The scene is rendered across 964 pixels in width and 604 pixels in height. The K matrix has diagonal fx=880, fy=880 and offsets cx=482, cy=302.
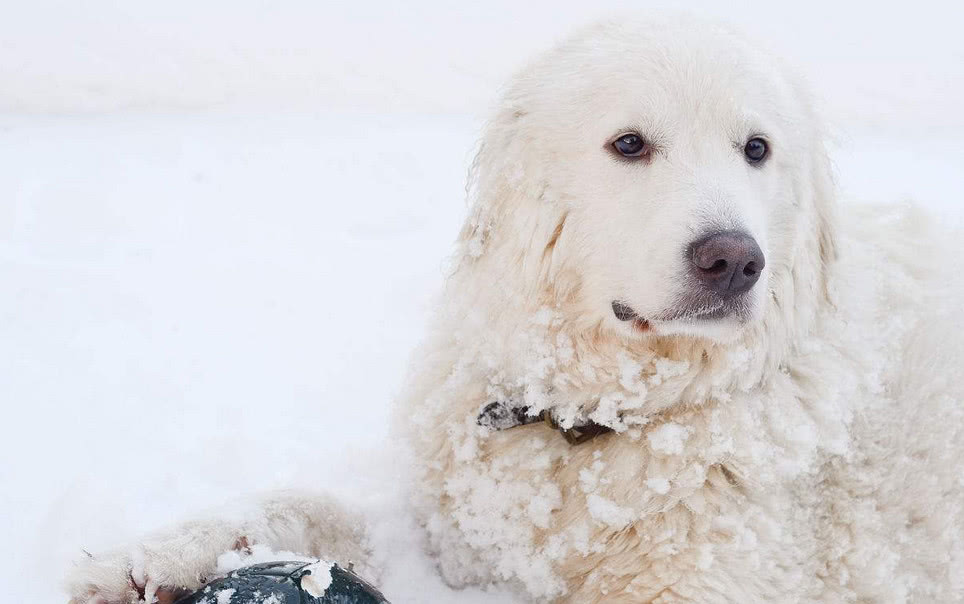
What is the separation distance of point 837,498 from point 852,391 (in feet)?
1.15

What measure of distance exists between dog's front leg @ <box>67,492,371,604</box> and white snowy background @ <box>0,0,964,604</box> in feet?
0.85

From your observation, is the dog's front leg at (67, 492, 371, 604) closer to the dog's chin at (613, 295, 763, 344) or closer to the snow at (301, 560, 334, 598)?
the snow at (301, 560, 334, 598)

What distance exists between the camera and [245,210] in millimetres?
6051

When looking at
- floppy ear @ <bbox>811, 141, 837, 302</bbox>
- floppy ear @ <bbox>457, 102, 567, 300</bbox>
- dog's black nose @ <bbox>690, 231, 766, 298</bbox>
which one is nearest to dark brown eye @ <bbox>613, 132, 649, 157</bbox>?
floppy ear @ <bbox>457, 102, 567, 300</bbox>

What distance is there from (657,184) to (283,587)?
4.96ft

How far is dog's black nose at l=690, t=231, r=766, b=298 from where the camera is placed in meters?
2.37

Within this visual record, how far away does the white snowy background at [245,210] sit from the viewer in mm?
3527

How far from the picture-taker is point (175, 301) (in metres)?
4.81

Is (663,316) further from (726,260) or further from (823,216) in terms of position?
(823,216)

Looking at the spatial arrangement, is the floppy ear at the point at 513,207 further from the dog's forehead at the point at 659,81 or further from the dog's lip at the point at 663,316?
the dog's lip at the point at 663,316

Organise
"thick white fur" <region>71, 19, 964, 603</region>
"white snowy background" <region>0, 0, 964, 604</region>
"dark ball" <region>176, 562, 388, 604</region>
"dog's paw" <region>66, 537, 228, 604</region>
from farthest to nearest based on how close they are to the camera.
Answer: "white snowy background" <region>0, 0, 964, 604</region> < "thick white fur" <region>71, 19, 964, 603</region> < "dog's paw" <region>66, 537, 228, 604</region> < "dark ball" <region>176, 562, 388, 604</region>

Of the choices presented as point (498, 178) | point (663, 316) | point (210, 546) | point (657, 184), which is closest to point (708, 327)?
point (663, 316)

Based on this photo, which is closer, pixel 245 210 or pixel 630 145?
pixel 630 145

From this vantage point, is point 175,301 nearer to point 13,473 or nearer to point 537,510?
point 13,473
